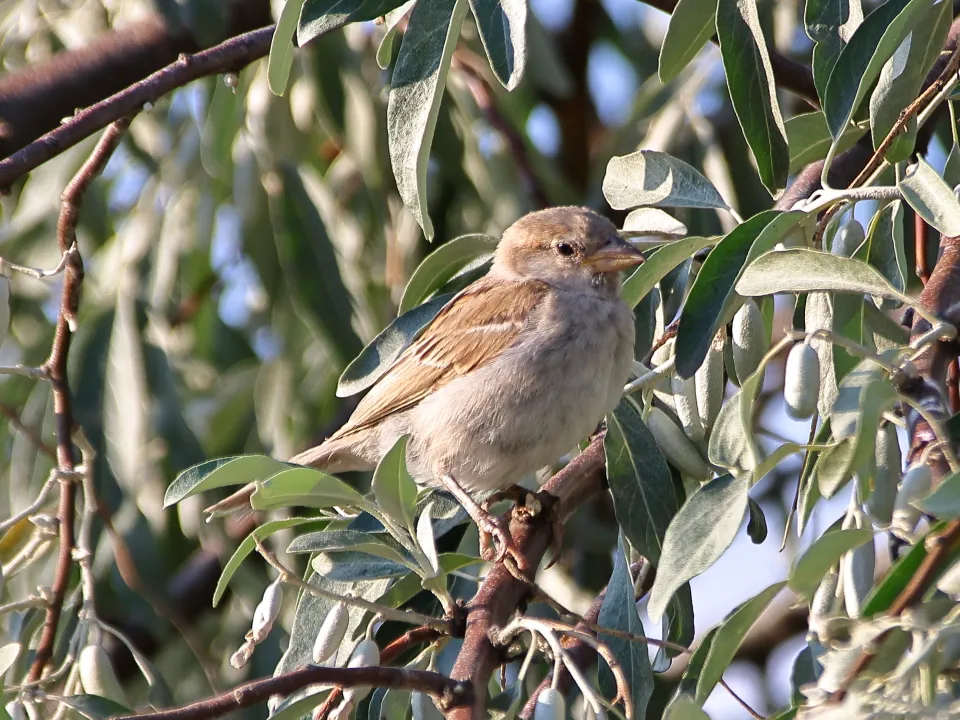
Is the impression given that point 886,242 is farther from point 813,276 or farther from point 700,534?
point 700,534

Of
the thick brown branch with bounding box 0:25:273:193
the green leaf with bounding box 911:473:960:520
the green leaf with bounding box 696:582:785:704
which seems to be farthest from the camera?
the thick brown branch with bounding box 0:25:273:193

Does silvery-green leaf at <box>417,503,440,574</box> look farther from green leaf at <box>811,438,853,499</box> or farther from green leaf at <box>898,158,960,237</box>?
green leaf at <box>898,158,960,237</box>

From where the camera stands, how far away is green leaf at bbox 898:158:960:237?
190cm

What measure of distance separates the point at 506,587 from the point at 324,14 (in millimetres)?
1049

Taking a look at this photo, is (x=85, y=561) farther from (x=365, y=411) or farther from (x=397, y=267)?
(x=397, y=267)

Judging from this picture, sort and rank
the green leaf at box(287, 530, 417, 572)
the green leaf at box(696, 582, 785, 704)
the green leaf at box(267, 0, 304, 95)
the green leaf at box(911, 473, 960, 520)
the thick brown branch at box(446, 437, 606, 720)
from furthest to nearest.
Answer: the green leaf at box(267, 0, 304, 95) < the green leaf at box(287, 530, 417, 572) < the thick brown branch at box(446, 437, 606, 720) < the green leaf at box(696, 582, 785, 704) < the green leaf at box(911, 473, 960, 520)

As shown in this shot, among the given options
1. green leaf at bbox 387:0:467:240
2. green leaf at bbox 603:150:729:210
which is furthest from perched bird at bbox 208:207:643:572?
green leaf at bbox 387:0:467:240

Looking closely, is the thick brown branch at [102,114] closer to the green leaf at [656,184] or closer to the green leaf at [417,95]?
the green leaf at [417,95]

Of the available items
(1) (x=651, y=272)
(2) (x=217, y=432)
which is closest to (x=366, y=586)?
(1) (x=651, y=272)

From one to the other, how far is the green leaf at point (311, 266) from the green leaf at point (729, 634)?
6.65 feet

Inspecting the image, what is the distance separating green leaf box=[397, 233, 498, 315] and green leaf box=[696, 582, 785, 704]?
4.45 feet

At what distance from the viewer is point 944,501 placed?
1.35m

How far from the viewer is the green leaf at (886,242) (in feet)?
7.67

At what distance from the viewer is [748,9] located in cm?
221
